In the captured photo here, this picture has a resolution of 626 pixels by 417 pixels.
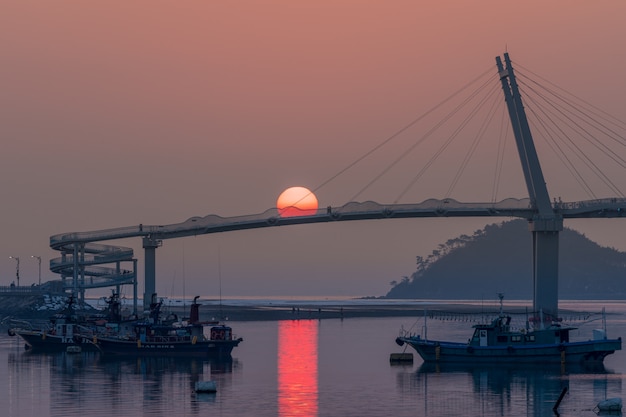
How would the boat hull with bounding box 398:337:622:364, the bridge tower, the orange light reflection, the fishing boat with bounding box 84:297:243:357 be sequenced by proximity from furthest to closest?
the bridge tower → the fishing boat with bounding box 84:297:243:357 → the boat hull with bounding box 398:337:622:364 → the orange light reflection

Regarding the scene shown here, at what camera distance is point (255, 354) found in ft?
329

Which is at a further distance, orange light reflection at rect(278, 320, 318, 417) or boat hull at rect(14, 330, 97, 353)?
boat hull at rect(14, 330, 97, 353)

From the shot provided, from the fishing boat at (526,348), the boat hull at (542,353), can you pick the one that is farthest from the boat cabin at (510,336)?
the boat hull at (542,353)

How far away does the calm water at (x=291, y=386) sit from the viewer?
6275cm

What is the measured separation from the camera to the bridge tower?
442ft

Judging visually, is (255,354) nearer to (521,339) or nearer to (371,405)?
(521,339)

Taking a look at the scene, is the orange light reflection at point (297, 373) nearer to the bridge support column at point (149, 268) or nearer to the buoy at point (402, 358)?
the buoy at point (402, 358)

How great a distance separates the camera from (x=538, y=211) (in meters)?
138

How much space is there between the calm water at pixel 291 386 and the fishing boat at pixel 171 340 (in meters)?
1.44

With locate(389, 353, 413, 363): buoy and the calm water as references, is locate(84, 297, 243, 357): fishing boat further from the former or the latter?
locate(389, 353, 413, 363): buoy

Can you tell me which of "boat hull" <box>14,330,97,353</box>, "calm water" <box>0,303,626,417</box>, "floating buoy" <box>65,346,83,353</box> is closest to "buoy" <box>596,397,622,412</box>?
"calm water" <box>0,303,626,417</box>

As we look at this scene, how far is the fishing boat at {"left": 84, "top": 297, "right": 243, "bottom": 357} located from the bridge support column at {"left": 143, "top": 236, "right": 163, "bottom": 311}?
53.5 meters

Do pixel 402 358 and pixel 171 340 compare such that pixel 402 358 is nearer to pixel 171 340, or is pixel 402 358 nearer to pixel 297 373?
pixel 297 373

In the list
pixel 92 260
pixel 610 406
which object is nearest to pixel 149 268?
pixel 92 260
